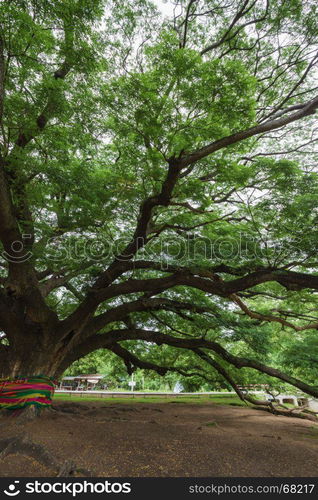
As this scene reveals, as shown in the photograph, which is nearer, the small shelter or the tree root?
the tree root

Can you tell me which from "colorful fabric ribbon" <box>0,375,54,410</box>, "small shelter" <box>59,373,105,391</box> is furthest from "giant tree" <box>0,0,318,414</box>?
"small shelter" <box>59,373,105,391</box>

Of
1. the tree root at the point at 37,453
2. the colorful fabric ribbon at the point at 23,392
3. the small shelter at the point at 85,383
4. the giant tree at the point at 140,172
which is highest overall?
the giant tree at the point at 140,172

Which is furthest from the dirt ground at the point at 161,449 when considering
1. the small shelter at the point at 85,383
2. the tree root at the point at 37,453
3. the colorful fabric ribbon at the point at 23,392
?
the small shelter at the point at 85,383

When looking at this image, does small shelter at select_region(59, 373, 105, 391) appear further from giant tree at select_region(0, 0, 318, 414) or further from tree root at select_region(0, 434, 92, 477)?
tree root at select_region(0, 434, 92, 477)

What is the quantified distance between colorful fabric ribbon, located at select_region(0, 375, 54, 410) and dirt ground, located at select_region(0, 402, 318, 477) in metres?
0.36

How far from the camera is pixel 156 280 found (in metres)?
5.96

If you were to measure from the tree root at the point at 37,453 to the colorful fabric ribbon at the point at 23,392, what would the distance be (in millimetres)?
1962

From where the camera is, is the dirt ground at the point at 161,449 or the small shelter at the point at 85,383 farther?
the small shelter at the point at 85,383

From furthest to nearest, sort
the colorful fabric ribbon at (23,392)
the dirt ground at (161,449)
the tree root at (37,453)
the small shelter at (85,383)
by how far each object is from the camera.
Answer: the small shelter at (85,383)
the colorful fabric ribbon at (23,392)
the dirt ground at (161,449)
the tree root at (37,453)

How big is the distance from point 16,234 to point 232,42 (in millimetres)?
5468

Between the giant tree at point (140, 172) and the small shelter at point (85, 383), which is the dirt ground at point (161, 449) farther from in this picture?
the small shelter at point (85, 383)

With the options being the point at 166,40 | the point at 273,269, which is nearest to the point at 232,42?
the point at 166,40

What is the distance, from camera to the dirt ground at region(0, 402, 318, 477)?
310 centimetres

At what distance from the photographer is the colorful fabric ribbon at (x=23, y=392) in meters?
A: 5.50
